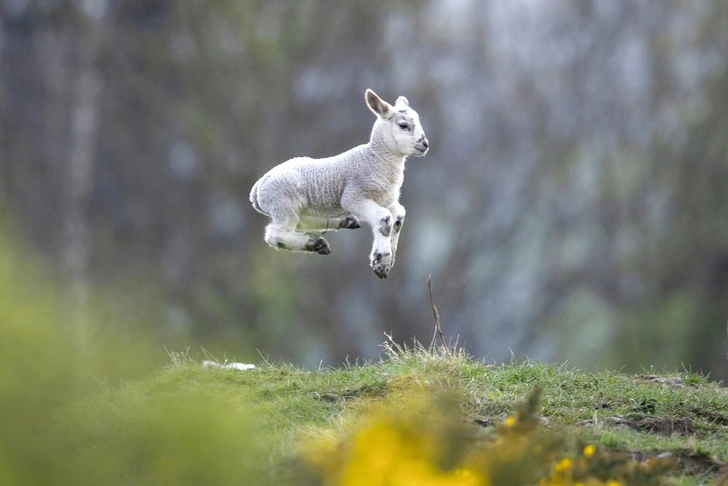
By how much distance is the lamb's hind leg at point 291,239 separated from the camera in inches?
351

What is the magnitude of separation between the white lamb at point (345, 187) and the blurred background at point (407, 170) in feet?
68.3

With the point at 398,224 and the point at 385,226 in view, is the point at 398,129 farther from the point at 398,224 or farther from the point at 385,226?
the point at 385,226

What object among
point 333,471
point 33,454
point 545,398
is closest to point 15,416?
point 33,454

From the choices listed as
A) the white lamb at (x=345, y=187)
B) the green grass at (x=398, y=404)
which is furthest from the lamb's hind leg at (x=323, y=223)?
the green grass at (x=398, y=404)

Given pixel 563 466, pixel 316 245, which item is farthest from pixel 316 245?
pixel 563 466

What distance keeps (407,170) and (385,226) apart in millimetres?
22417

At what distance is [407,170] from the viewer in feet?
102

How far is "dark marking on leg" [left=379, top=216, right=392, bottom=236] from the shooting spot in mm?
8812

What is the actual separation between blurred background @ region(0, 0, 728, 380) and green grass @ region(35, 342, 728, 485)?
19.9 m

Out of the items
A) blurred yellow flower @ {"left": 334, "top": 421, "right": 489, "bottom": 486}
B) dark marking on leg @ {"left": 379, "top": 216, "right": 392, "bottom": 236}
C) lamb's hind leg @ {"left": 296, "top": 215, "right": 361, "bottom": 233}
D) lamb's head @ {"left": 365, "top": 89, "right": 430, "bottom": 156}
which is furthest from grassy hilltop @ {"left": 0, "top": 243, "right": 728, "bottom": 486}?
lamb's head @ {"left": 365, "top": 89, "right": 430, "bottom": 156}

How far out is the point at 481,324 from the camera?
31094 mm

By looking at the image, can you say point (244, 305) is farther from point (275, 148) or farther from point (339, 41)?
point (339, 41)

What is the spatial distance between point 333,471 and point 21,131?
29.0 m

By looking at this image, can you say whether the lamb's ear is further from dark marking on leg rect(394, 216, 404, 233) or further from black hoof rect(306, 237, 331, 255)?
black hoof rect(306, 237, 331, 255)
